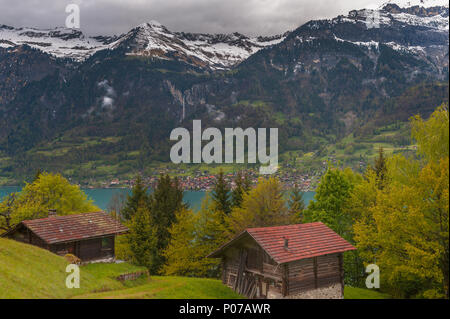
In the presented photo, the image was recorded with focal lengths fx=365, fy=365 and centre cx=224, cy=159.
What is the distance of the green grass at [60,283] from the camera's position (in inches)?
772

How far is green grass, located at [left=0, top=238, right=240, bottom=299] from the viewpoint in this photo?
19.6 m

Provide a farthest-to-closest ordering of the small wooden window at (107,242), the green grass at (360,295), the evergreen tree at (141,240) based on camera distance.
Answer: the evergreen tree at (141,240) < the small wooden window at (107,242) < the green grass at (360,295)

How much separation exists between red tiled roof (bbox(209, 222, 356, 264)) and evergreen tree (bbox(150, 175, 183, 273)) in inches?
590

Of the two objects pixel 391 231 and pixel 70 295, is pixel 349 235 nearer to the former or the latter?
pixel 391 231

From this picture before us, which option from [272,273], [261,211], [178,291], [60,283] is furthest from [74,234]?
[261,211]

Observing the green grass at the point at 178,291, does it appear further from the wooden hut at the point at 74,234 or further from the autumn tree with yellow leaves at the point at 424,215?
the autumn tree with yellow leaves at the point at 424,215

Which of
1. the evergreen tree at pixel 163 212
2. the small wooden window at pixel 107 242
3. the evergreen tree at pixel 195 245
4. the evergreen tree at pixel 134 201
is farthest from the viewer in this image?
the evergreen tree at pixel 134 201

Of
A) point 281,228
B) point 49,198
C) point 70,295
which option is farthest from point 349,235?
point 49,198

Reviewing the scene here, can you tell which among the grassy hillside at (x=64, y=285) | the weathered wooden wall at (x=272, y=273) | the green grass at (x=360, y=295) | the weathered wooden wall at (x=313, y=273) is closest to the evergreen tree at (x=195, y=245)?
the grassy hillside at (x=64, y=285)

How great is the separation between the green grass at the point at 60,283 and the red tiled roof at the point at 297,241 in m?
4.30

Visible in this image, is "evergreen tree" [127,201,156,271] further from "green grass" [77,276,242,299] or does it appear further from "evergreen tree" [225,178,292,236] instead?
"evergreen tree" [225,178,292,236]
